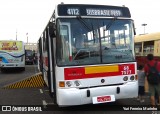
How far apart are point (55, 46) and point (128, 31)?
2231 millimetres

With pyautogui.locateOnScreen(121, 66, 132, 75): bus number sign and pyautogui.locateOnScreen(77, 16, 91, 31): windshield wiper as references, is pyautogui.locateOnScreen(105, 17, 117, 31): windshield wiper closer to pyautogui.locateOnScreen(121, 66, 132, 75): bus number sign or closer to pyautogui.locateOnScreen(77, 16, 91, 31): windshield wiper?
pyautogui.locateOnScreen(77, 16, 91, 31): windshield wiper

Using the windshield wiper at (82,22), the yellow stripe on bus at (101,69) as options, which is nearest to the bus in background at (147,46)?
the yellow stripe on bus at (101,69)

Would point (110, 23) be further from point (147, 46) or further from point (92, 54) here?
point (147, 46)

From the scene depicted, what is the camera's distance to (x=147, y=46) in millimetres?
19000

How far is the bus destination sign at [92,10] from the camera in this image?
8.43 meters

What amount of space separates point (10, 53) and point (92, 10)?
60.2 feet

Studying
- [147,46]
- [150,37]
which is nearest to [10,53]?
[147,46]

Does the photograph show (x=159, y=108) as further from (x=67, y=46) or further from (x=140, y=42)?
(x=140, y=42)

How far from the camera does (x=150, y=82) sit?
8500 millimetres

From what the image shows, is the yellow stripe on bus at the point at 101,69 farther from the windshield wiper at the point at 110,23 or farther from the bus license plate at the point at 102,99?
the windshield wiper at the point at 110,23

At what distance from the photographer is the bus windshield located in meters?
8.21

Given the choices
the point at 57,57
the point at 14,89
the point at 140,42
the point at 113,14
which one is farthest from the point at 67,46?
the point at 140,42

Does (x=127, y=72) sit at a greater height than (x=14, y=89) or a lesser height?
greater

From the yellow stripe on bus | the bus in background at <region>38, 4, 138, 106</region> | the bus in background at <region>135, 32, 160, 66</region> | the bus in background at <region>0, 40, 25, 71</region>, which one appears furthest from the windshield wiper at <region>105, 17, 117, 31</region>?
the bus in background at <region>0, 40, 25, 71</region>
